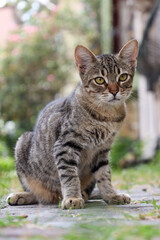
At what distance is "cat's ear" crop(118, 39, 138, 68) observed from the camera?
3484 mm

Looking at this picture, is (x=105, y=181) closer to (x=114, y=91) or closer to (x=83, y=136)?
(x=83, y=136)

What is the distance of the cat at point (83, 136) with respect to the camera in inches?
119

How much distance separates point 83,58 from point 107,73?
1.01 feet

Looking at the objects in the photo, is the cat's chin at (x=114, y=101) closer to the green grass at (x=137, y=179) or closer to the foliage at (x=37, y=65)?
the green grass at (x=137, y=179)

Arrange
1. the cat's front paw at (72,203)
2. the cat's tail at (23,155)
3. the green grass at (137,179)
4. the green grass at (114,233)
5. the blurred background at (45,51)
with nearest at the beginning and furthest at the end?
the green grass at (114,233) < the cat's front paw at (72,203) < the cat's tail at (23,155) < the green grass at (137,179) < the blurred background at (45,51)

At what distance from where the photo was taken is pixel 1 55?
567 inches

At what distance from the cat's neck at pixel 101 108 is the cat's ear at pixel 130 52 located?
17.2 inches

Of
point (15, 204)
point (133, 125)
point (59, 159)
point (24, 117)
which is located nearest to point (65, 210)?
point (59, 159)

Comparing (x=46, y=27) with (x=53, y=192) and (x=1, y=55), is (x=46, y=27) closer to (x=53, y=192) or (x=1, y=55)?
(x=1, y=55)

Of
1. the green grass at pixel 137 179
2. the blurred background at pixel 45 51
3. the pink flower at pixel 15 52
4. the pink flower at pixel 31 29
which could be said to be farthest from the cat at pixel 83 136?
the pink flower at pixel 31 29

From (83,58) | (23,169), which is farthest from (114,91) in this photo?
(23,169)

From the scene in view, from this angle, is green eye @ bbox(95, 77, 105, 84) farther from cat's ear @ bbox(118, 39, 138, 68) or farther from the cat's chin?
cat's ear @ bbox(118, 39, 138, 68)

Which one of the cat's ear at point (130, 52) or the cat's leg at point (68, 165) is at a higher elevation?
the cat's ear at point (130, 52)

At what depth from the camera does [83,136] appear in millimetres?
3023
